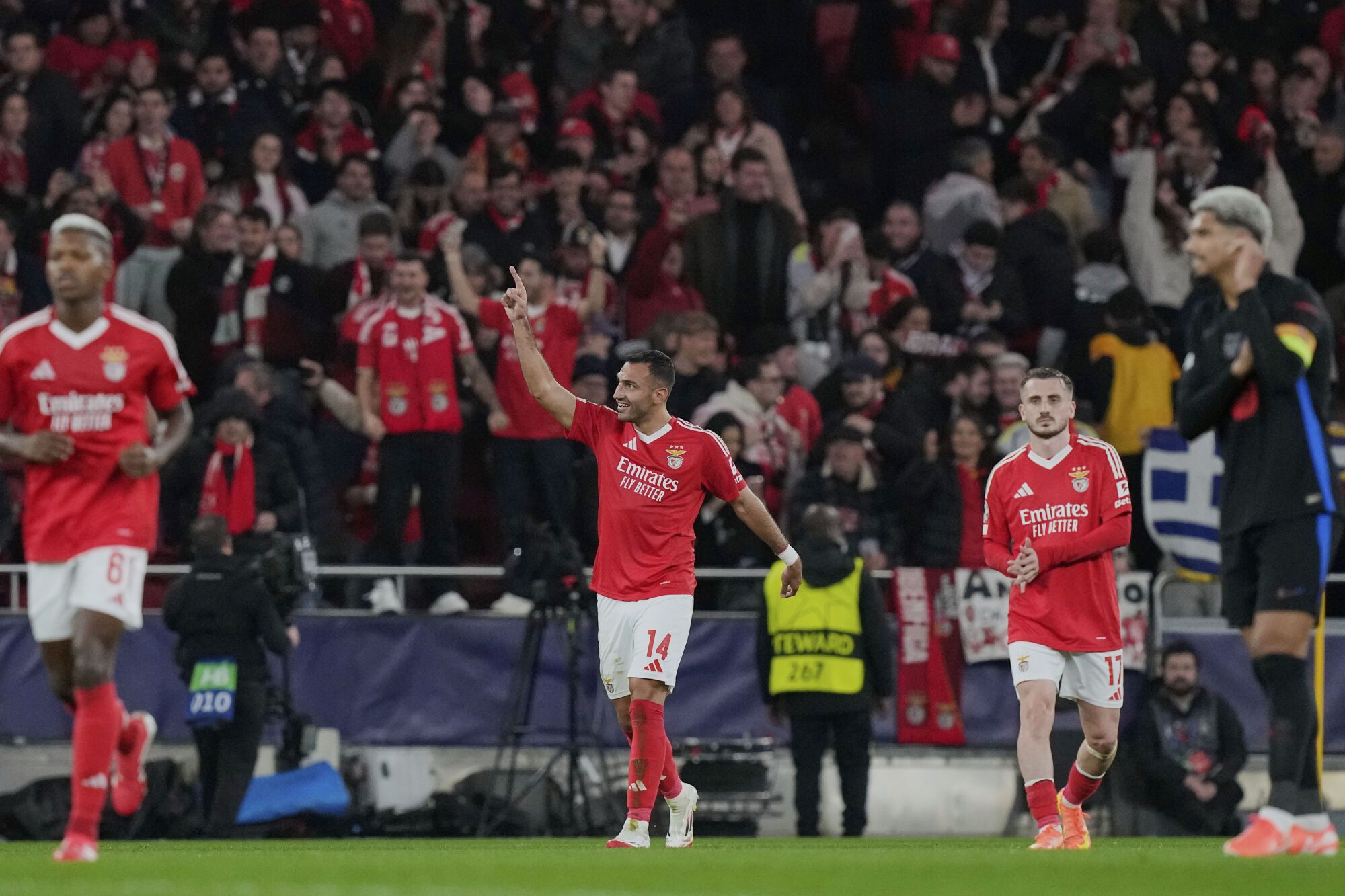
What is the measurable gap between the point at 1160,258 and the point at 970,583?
14.0ft

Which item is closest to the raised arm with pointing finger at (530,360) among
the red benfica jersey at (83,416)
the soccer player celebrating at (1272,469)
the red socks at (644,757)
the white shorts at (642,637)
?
the white shorts at (642,637)

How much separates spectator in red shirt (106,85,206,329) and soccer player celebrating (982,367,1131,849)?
8.78 meters

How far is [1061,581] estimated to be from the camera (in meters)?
11.5

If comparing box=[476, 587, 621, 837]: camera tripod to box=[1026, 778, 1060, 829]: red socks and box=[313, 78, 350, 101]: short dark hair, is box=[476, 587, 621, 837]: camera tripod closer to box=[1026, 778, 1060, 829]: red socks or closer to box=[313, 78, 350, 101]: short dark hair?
box=[1026, 778, 1060, 829]: red socks

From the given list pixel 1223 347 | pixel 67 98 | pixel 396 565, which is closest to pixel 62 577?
pixel 1223 347

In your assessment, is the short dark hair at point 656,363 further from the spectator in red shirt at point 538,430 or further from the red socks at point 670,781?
the spectator in red shirt at point 538,430

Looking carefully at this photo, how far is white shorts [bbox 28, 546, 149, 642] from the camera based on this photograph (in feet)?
29.8

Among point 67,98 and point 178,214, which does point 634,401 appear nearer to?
point 178,214

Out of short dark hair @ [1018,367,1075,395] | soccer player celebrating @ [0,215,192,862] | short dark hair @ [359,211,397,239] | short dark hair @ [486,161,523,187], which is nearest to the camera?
soccer player celebrating @ [0,215,192,862]

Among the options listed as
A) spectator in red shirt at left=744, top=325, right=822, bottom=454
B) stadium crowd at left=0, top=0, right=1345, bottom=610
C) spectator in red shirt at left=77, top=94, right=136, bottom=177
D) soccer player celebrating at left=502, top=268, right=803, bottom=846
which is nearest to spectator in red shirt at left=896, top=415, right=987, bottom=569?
stadium crowd at left=0, top=0, right=1345, bottom=610

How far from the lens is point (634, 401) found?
11.9 meters

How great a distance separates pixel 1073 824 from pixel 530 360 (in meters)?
3.46

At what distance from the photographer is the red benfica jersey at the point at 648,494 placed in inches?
467

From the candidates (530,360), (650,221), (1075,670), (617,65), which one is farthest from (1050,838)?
(617,65)
